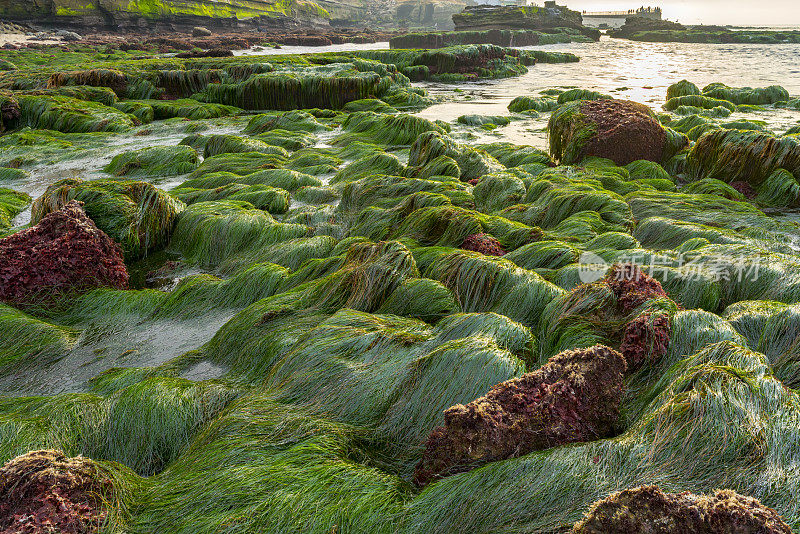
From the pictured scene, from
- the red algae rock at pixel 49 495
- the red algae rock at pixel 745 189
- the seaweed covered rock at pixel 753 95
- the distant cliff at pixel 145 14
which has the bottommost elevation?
the red algae rock at pixel 49 495

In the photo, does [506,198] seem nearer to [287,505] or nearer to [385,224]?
[385,224]

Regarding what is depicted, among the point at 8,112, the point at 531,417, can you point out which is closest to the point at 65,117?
the point at 8,112

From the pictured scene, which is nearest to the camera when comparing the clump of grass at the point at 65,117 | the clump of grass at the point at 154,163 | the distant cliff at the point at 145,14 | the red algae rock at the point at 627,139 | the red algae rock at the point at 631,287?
the red algae rock at the point at 631,287

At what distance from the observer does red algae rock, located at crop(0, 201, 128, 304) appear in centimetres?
413

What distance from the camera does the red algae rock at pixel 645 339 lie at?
2.81m

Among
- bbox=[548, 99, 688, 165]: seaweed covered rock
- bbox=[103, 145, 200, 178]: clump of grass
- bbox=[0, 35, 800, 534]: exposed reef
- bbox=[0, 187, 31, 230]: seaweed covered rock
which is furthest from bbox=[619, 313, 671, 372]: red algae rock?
bbox=[103, 145, 200, 178]: clump of grass

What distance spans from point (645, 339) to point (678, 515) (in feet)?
5.00

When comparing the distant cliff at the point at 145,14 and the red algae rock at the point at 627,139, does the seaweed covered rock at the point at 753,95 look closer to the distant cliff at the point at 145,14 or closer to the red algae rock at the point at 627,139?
the red algae rock at the point at 627,139

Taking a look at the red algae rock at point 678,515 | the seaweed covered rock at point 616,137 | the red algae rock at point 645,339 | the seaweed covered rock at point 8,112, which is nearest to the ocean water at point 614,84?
the seaweed covered rock at point 616,137

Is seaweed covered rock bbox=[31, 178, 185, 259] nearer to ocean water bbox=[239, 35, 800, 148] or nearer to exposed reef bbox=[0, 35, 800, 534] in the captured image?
exposed reef bbox=[0, 35, 800, 534]

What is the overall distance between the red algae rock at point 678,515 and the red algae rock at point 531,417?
0.60 m

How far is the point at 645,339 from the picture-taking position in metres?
2.85

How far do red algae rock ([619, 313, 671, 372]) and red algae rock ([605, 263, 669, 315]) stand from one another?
0.73 ft

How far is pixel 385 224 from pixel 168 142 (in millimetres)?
6885
